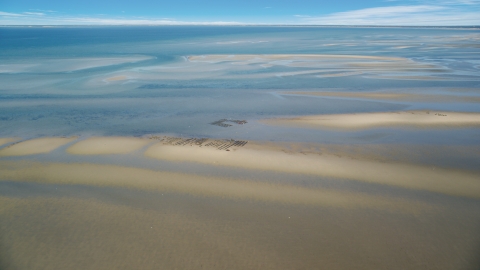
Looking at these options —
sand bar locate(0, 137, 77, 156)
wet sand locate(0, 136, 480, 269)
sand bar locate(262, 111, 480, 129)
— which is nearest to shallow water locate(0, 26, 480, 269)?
wet sand locate(0, 136, 480, 269)

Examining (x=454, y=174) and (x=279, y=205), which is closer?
(x=279, y=205)

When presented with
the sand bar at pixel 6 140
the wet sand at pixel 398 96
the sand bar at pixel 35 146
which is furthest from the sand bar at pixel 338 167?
the wet sand at pixel 398 96

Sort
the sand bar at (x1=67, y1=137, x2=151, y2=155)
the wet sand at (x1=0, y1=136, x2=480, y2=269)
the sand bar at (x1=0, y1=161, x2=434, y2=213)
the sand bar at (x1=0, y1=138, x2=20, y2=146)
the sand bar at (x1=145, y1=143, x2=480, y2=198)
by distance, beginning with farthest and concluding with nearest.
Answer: the sand bar at (x1=0, y1=138, x2=20, y2=146)
the sand bar at (x1=67, y1=137, x2=151, y2=155)
the sand bar at (x1=145, y1=143, x2=480, y2=198)
the sand bar at (x1=0, y1=161, x2=434, y2=213)
the wet sand at (x1=0, y1=136, x2=480, y2=269)

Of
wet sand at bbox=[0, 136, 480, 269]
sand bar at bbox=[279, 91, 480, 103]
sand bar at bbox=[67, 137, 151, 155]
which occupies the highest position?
sand bar at bbox=[279, 91, 480, 103]

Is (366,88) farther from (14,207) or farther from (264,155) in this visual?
(14,207)

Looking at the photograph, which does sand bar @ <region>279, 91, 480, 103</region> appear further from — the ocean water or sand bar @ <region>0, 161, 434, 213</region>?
sand bar @ <region>0, 161, 434, 213</region>

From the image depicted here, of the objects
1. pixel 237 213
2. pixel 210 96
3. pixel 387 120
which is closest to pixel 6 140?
pixel 210 96

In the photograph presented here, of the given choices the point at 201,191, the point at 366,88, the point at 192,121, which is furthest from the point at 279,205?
the point at 366,88
